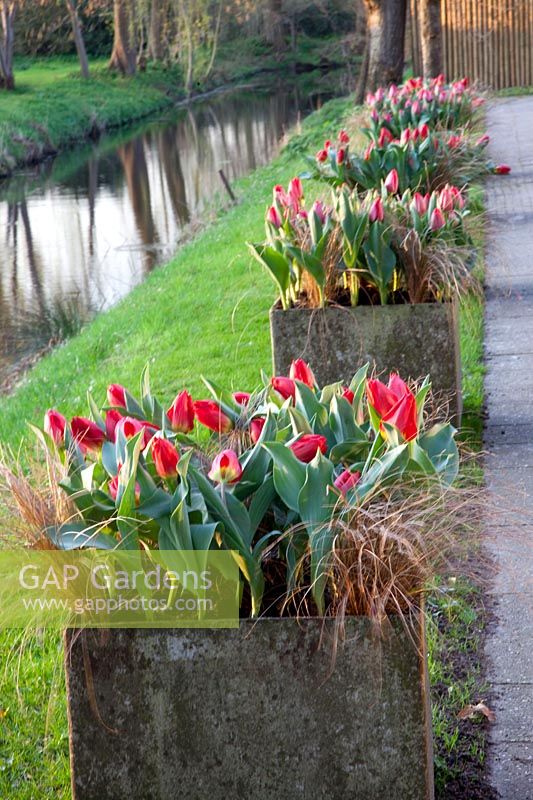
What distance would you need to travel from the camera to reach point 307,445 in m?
2.49

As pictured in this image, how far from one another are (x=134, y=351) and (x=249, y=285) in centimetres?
144

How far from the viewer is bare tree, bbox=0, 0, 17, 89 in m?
38.9

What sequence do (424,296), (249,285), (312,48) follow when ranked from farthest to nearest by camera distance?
(312,48) < (249,285) < (424,296)

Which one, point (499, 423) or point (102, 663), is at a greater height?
point (102, 663)

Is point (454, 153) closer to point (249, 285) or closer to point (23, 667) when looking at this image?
point (249, 285)

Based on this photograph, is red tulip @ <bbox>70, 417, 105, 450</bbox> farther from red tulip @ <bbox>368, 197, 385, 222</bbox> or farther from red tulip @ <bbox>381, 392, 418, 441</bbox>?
red tulip @ <bbox>368, 197, 385, 222</bbox>

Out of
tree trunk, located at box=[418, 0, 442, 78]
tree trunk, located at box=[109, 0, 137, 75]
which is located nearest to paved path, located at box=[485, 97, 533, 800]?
tree trunk, located at box=[418, 0, 442, 78]

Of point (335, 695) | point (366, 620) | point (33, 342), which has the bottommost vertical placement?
point (33, 342)

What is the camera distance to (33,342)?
12008mm

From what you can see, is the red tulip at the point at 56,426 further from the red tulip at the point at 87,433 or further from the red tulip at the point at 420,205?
the red tulip at the point at 420,205

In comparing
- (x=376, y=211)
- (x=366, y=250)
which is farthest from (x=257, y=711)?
(x=376, y=211)

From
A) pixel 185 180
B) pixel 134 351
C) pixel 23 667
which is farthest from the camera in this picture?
pixel 185 180

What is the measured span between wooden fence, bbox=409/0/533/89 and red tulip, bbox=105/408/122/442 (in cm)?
2217

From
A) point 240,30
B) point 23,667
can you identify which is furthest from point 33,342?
point 240,30
